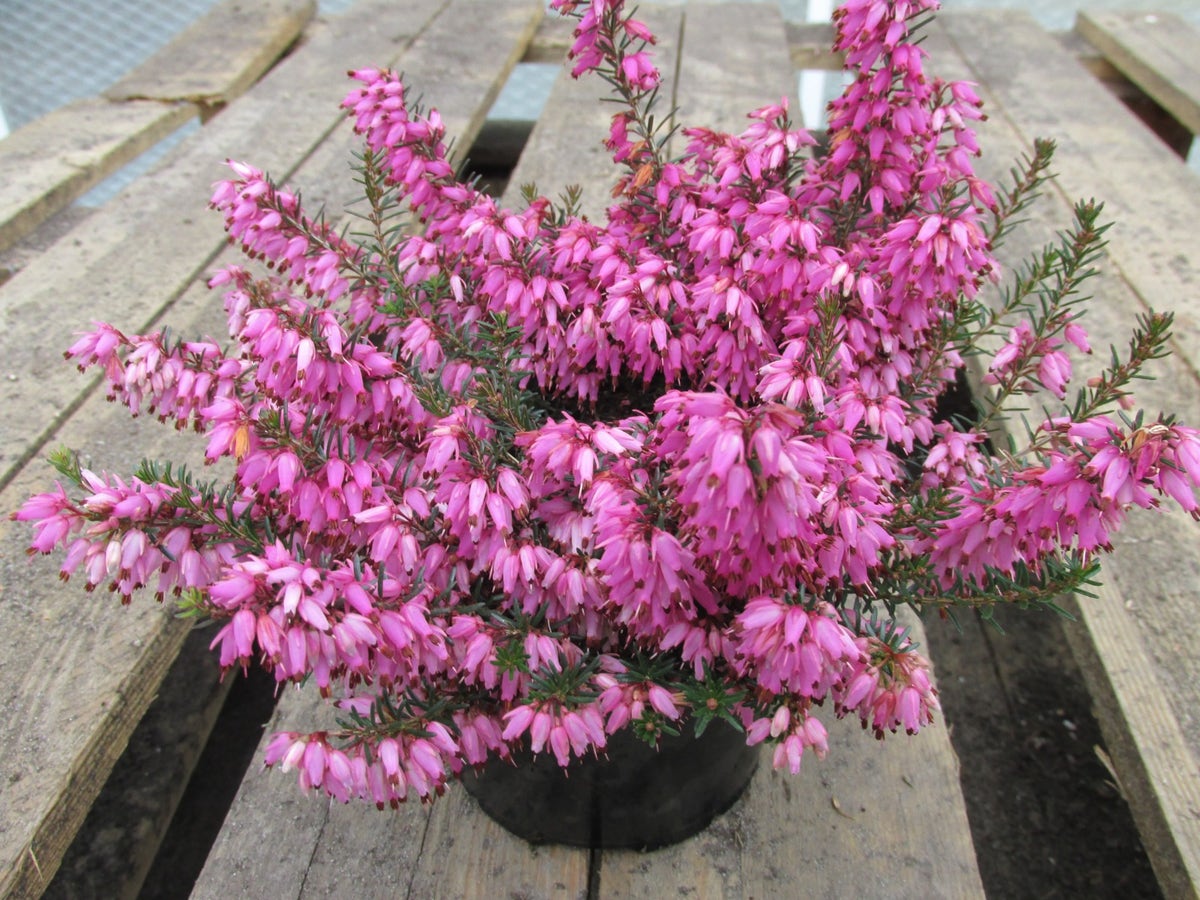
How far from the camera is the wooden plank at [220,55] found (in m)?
2.89

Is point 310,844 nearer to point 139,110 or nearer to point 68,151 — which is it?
point 68,151

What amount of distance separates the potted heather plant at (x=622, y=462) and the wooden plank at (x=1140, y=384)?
17.4 inches

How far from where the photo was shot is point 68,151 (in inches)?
99.7

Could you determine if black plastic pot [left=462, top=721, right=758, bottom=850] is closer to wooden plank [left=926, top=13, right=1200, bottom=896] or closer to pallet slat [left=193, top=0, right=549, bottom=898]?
pallet slat [left=193, top=0, right=549, bottom=898]

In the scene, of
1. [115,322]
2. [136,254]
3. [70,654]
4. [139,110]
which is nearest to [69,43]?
[139,110]

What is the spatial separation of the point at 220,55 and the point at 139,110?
1.40 feet

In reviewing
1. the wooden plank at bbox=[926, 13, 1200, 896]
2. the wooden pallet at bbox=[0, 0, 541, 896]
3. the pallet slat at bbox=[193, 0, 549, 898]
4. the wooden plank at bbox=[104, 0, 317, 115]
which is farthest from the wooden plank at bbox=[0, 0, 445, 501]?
the wooden plank at bbox=[926, 13, 1200, 896]

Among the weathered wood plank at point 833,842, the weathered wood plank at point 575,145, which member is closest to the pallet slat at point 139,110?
the weathered wood plank at point 575,145

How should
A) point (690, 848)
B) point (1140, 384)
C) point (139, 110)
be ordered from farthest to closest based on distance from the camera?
point (139, 110) → point (1140, 384) → point (690, 848)

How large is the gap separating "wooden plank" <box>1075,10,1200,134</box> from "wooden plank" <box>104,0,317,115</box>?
2.70 metres

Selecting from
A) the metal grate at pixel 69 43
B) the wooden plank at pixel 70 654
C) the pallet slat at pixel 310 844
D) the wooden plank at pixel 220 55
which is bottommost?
Answer: the metal grate at pixel 69 43

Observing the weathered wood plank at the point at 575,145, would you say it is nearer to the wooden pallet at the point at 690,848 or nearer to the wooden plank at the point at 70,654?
the wooden plank at the point at 70,654

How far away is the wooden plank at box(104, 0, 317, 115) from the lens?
2.89 meters

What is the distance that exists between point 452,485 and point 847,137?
60 cm
